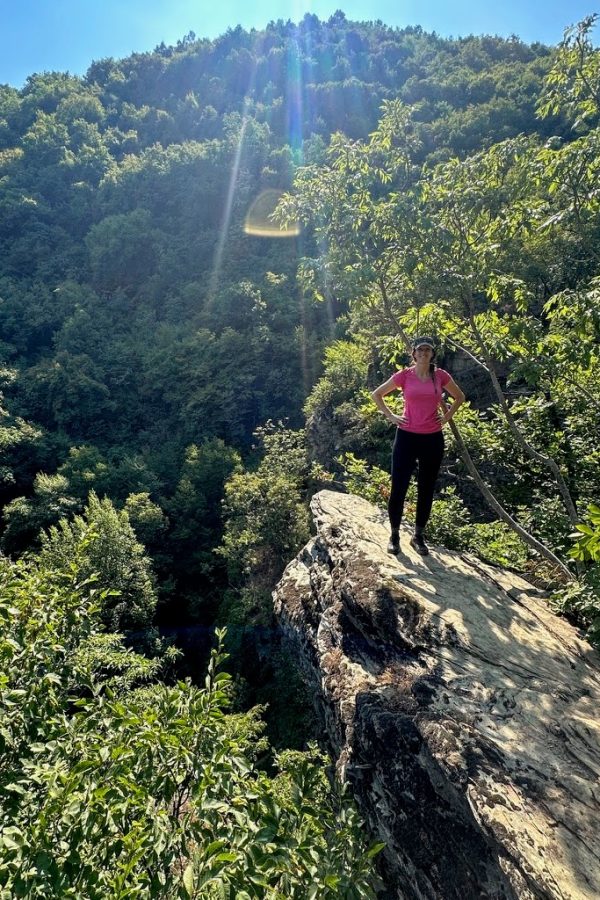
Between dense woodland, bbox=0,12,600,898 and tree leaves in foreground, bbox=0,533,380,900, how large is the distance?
15 mm

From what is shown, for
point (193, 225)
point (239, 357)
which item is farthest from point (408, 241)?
point (193, 225)

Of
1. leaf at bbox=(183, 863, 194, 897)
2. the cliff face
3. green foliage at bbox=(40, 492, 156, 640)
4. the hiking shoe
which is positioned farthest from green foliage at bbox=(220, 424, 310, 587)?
leaf at bbox=(183, 863, 194, 897)

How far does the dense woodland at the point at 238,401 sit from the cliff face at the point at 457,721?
0.34 metres

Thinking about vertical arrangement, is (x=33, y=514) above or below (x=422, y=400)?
below

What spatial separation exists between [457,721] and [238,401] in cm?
3071

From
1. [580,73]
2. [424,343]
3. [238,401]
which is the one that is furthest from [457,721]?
[238,401]

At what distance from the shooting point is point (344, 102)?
197 feet

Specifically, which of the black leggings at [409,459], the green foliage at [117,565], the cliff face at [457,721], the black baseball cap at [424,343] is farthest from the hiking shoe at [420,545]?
the green foliage at [117,565]

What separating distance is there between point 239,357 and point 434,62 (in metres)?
54.0

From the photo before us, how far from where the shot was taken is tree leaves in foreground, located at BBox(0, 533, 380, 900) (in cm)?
158

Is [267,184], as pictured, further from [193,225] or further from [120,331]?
[120,331]

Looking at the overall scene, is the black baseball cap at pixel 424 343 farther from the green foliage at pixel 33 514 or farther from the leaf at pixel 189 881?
the green foliage at pixel 33 514

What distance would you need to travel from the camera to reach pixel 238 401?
32.4 m

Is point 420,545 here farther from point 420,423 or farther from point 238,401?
point 238,401
